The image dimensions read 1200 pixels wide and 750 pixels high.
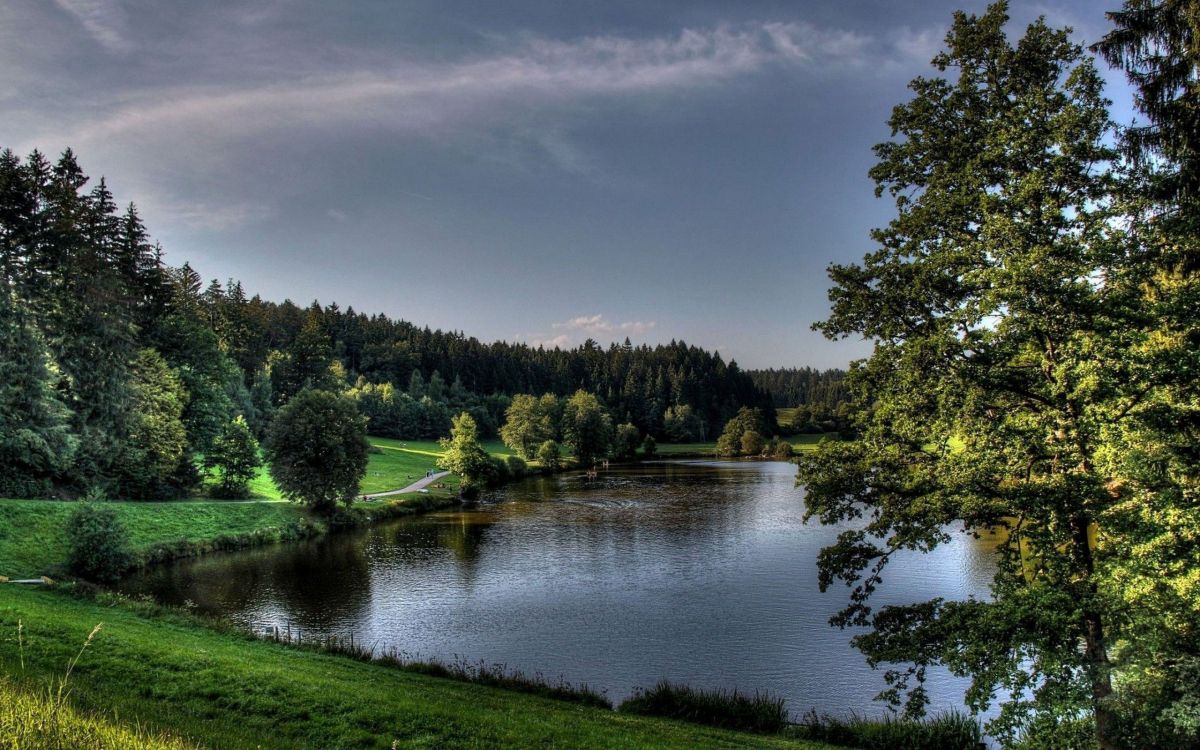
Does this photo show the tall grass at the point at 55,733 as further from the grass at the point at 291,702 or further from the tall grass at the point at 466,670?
the tall grass at the point at 466,670

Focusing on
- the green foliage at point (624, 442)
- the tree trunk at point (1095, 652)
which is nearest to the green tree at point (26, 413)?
the tree trunk at point (1095, 652)

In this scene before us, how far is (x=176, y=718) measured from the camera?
30.5 feet

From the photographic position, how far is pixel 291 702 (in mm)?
11773

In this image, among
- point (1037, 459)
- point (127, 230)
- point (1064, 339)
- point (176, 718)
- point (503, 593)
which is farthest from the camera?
point (127, 230)

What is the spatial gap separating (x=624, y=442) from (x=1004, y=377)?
10660 cm

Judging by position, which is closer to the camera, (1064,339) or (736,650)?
(1064,339)

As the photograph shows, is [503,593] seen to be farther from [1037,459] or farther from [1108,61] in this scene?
[1108,61]

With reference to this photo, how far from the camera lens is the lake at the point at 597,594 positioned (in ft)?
68.6

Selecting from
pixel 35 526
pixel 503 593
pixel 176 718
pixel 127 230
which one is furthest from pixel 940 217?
pixel 127 230

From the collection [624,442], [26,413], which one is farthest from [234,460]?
[624,442]

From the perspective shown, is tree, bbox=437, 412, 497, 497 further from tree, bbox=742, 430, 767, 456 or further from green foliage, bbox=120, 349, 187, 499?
tree, bbox=742, 430, 767, 456

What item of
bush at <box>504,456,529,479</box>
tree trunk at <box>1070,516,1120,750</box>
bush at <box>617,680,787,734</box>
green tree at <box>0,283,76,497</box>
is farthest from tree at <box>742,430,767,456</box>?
tree trunk at <box>1070,516,1120,750</box>

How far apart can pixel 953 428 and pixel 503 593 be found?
2337cm

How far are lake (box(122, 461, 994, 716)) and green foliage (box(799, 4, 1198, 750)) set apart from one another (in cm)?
904
